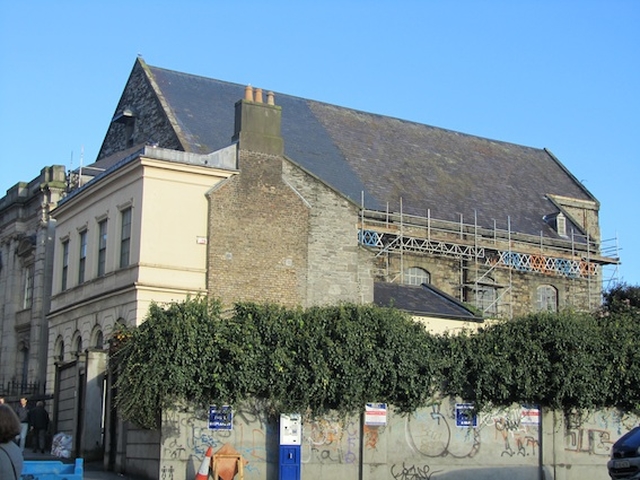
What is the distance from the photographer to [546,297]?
43.2m

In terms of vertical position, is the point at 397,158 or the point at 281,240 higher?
the point at 397,158

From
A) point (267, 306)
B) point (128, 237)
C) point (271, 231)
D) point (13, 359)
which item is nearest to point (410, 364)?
point (267, 306)

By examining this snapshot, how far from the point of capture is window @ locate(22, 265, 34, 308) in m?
42.3

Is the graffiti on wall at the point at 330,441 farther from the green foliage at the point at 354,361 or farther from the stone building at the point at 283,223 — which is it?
the stone building at the point at 283,223

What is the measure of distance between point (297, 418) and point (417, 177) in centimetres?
2330

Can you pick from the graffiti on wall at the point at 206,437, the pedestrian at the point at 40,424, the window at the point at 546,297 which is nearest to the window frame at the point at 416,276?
the window at the point at 546,297

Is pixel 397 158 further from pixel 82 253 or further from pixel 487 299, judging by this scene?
pixel 82 253

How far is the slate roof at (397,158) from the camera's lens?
38.7m

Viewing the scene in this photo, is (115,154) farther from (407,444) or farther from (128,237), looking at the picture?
(407,444)

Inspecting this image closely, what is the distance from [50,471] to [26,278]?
31.2 meters

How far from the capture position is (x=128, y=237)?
30.0m

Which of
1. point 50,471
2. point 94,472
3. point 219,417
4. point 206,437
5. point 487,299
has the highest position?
point 487,299

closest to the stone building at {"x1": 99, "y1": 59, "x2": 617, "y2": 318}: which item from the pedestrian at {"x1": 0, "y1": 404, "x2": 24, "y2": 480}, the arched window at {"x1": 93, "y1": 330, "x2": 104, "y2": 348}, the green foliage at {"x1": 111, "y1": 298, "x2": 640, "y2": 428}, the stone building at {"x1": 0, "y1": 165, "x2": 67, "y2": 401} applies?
the stone building at {"x1": 0, "y1": 165, "x2": 67, "y2": 401}

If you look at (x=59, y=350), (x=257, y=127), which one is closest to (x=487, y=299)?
(x=257, y=127)
